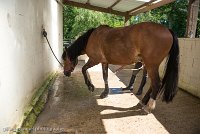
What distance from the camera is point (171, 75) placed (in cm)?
400

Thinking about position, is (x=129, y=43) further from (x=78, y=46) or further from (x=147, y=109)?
(x=78, y=46)

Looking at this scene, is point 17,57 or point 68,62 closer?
point 17,57

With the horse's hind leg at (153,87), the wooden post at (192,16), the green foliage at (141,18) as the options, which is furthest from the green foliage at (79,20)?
the horse's hind leg at (153,87)

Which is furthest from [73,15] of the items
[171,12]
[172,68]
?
[172,68]

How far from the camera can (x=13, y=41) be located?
9.71 ft

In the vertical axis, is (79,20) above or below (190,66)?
above

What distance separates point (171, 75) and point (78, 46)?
2.33 meters

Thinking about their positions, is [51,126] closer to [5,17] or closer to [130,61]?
[5,17]

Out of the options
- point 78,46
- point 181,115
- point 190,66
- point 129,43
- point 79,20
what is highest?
point 79,20

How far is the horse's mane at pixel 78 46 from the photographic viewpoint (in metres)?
5.53

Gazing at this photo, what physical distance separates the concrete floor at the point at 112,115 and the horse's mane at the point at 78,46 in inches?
32.5

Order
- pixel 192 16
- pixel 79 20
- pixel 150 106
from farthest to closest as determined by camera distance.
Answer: pixel 79 20 → pixel 192 16 → pixel 150 106

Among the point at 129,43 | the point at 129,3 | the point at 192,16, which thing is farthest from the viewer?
the point at 129,3

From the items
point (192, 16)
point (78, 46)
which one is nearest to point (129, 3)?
point (192, 16)
